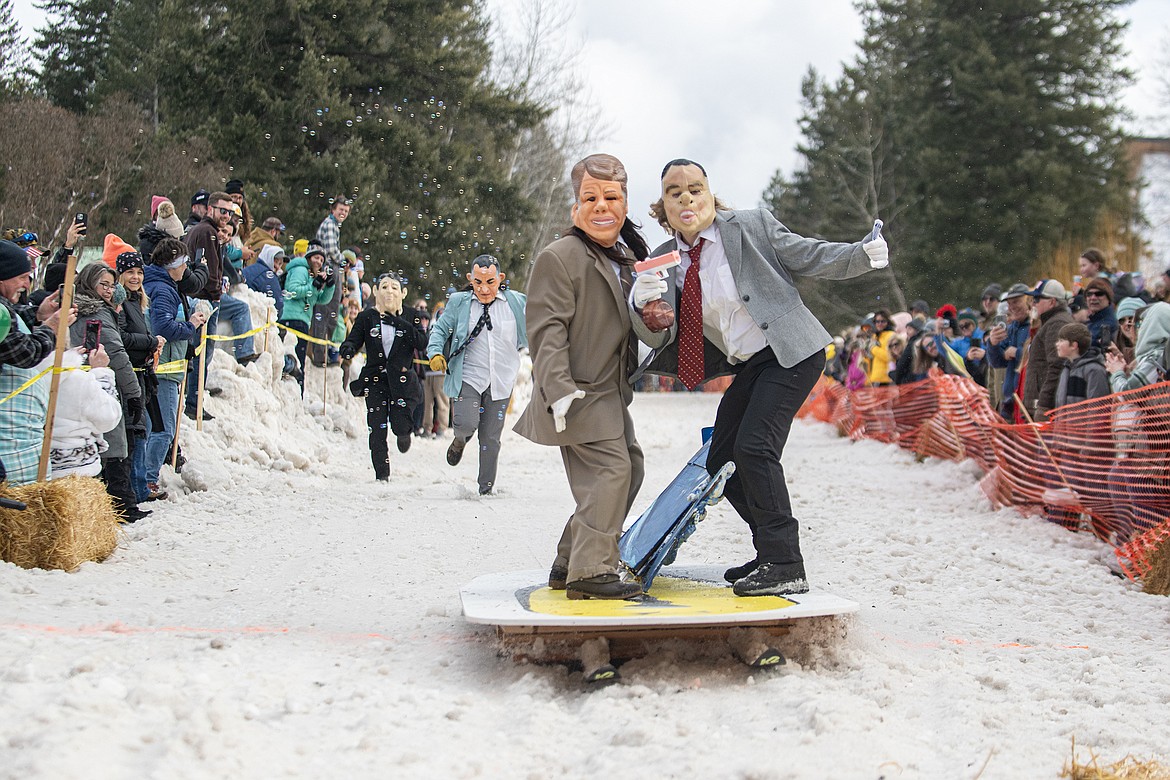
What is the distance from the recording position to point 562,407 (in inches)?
179

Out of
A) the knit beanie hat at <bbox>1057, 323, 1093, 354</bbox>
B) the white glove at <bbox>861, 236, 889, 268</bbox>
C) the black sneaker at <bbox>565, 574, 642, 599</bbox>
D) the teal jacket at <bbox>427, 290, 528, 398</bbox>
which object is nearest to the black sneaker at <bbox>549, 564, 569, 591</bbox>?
the black sneaker at <bbox>565, 574, 642, 599</bbox>

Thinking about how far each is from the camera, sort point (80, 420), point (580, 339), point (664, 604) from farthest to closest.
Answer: point (80, 420), point (580, 339), point (664, 604)

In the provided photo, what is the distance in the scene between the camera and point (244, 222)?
1153 cm

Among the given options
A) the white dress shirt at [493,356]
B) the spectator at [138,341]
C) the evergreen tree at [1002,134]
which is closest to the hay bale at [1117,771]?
the spectator at [138,341]

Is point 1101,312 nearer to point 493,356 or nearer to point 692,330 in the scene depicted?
point 493,356

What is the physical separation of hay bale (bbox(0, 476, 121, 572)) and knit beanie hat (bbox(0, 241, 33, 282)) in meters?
1.10

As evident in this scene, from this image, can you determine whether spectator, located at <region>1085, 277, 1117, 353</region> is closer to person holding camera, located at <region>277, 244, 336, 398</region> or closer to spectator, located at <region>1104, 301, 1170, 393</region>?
spectator, located at <region>1104, 301, 1170, 393</region>

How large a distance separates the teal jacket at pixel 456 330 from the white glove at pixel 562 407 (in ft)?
16.7

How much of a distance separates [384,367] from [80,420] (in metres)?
4.18

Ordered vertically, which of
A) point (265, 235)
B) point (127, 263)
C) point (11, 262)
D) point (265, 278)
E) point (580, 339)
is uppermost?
point (265, 235)

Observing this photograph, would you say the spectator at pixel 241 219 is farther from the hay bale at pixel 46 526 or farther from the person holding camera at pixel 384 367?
the hay bale at pixel 46 526

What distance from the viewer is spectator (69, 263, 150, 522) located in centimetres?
734

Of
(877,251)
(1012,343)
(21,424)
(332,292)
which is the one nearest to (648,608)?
(877,251)

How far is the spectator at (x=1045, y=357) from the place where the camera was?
30.8 ft
